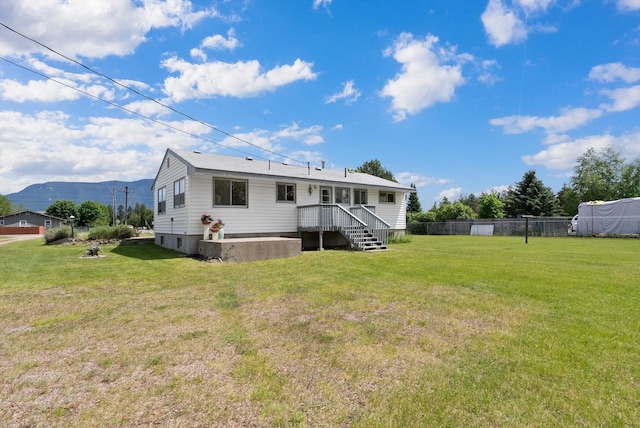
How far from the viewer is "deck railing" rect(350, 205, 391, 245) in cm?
1368

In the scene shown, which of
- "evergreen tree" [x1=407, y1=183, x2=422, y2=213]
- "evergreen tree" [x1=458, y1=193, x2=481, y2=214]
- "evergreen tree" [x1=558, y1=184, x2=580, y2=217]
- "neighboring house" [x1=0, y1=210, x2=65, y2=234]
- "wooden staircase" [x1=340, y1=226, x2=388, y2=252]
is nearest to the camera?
"wooden staircase" [x1=340, y1=226, x2=388, y2=252]

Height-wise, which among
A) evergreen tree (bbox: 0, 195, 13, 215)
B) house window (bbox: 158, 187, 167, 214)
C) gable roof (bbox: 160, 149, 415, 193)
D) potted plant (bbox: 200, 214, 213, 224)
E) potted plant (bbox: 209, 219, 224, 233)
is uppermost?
evergreen tree (bbox: 0, 195, 13, 215)

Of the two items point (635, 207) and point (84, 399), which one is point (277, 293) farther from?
point (635, 207)

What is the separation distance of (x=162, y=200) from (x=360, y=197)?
10218 millimetres

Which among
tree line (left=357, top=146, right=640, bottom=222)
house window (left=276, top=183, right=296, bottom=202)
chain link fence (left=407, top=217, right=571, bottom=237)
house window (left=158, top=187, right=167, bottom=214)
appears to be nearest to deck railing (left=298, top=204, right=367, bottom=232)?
house window (left=276, top=183, right=296, bottom=202)

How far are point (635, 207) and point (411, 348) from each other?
28.2 m

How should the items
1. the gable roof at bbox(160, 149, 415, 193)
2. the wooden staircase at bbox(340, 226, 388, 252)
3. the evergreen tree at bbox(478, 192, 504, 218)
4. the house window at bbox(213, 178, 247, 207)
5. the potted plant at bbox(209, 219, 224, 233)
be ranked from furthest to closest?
the evergreen tree at bbox(478, 192, 504, 218) → the wooden staircase at bbox(340, 226, 388, 252) → the house window at bbox(213, 178, 247, 207) → the gable roof at bbox(160, 149, 415, 193) → the potted plant at bbox(209, 219, 224, 233)

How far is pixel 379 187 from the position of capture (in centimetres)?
1731

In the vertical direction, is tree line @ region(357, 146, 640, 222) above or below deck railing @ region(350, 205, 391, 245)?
above

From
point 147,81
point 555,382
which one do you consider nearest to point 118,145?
A: point 147,81

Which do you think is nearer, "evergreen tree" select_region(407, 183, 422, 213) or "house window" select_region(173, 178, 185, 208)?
"house window" select_region(173, 178, 185, 208)

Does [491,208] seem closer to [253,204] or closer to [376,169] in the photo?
[376,169]

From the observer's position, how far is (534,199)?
38.7 m

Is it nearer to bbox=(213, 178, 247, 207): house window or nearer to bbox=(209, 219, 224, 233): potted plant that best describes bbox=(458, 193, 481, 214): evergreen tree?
bbox=(213, 178, 247, 207): house window
